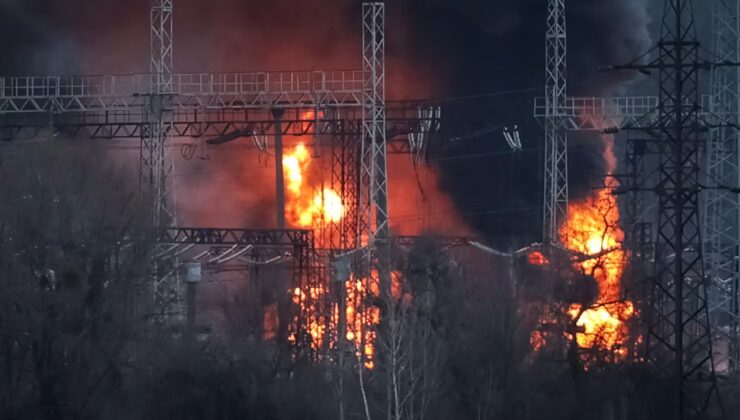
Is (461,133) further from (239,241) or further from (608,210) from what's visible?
(239,241)

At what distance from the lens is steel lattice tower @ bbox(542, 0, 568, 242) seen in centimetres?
2466

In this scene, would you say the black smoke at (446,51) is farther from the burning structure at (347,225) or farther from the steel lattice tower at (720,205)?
the steel lattice tower at (720,205)

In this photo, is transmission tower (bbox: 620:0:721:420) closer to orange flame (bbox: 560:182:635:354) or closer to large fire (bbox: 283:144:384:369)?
orange flame (bbox: 560:182:635:354)

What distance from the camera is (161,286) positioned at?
23.2 m

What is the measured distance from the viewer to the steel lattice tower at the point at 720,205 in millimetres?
20625

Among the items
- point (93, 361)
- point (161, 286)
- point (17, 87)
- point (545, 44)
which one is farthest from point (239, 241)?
point (545, 44)

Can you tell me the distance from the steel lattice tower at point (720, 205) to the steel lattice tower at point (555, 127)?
250cm

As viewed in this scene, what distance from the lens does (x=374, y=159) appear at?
23.8 metres

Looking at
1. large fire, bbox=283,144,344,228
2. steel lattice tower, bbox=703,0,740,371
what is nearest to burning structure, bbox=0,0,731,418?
large fire, bbox=283,144,344,228

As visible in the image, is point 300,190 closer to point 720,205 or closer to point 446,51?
point 446,51

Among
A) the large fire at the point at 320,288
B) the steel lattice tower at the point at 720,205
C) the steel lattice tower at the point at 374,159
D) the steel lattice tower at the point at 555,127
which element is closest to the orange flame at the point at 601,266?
the steel lattice tower at the point at 555,127

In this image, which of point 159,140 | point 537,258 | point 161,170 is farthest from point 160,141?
point 537,258

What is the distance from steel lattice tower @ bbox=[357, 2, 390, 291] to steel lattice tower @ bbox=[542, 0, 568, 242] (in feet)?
8.84

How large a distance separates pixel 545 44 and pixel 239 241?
25.7 feet
